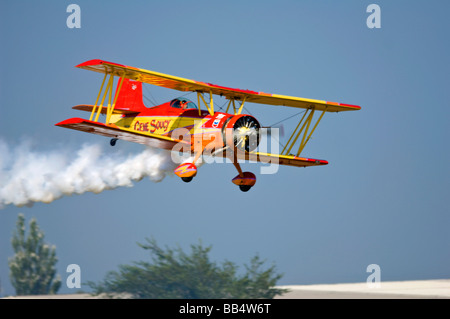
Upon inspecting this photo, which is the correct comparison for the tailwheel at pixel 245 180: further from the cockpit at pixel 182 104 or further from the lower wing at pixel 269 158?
the cockpit at pixel 182 104

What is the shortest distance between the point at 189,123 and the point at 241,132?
2.05 metres

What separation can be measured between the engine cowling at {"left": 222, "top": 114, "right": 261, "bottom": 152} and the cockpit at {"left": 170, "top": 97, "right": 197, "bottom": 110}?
205 centimetres

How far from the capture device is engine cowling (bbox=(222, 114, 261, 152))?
24.4 m

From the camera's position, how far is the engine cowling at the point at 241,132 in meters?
24.4

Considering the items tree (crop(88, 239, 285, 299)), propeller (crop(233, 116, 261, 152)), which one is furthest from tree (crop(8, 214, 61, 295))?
propeller (crop(233, 116, 261, 152))

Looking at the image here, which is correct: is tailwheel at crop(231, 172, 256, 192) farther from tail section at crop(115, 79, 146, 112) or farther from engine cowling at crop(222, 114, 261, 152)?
tail section at crop(115, 79, 146, 112)

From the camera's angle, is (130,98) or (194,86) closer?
(194,86)

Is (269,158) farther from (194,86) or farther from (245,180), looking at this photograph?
(194,86)

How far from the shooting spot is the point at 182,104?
26219 millimetres

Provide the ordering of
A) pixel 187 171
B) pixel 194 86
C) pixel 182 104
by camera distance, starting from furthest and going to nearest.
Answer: pixel 182 104
pixel 194 86
pixel 187 171

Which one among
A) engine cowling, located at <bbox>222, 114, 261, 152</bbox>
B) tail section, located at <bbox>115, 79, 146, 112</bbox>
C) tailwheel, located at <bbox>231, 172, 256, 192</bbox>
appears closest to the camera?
engine cowling, located at <bbox>222, 114, 261, 152</bbox>

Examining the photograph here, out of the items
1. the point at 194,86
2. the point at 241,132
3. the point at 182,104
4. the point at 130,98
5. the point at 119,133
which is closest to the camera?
the point at 119,133

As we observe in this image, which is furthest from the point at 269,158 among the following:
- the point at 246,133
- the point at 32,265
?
the point at 32,265
